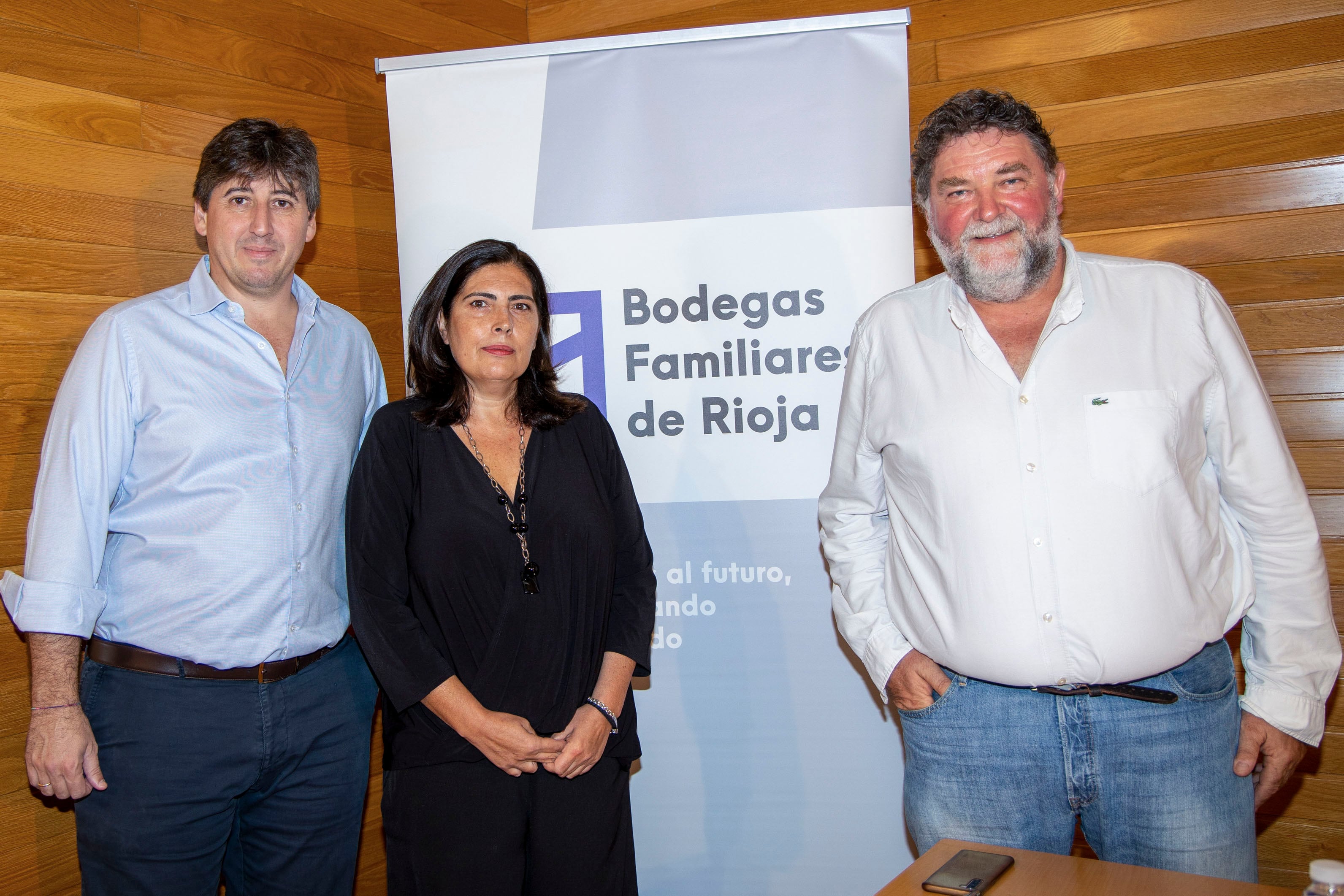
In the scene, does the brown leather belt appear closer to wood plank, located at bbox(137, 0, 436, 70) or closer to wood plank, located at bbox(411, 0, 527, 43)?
wood plank, located at bbox(137, 0, 436, 70)

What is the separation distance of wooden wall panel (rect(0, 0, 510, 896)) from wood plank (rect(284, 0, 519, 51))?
1 centimetres

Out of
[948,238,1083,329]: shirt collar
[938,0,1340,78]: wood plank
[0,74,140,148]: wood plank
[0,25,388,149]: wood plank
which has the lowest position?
[948,238,1083,329]: shirt collar

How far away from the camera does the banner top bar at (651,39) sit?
7.90 ft

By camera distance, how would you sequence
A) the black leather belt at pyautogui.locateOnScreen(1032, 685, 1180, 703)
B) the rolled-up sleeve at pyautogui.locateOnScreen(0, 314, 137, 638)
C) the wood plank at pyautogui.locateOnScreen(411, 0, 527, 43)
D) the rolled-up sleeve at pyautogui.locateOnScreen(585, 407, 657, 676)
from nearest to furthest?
the black leather belt at pyautogui.locateOnScreen(1032, 685, 1180, 703) < the rolled-up sleeve at pyautogui.locateOnScreen(0, 314, 137, 638) < the rolled-up sleeve at pyautogui.locateOnScreen(585, 407, 657, 676) < the wood plank at pyautogui.locateOnScreen(411, 0, 527, 43)

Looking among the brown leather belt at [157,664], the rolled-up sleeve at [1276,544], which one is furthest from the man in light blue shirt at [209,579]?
the rolled-up sleeve at [1276,544]

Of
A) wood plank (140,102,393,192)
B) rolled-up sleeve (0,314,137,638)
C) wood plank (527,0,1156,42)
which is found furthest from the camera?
wood plank (527,0,1156,42)

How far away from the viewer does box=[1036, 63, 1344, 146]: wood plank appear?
2.48 meters

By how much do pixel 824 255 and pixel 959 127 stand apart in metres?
0.66

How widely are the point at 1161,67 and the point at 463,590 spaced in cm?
234

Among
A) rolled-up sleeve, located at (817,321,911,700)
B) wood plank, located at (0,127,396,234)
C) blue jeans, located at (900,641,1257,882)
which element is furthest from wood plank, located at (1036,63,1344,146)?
wood plank, located at (0,127,396,234)

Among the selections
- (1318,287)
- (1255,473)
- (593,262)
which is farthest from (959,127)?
(1318,287)

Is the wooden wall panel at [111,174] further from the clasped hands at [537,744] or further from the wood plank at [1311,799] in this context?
the wood plank at [1311,799]

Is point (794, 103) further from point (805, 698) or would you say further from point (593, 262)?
point (805, 698)

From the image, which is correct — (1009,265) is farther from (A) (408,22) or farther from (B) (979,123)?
(A) (408,22)
